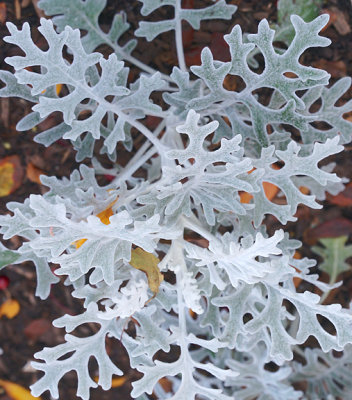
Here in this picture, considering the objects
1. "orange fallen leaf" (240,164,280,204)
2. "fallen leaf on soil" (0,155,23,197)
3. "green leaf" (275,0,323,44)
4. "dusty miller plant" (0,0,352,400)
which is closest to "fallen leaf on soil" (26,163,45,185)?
"fallen leaf on soil" (0,155,23,197)

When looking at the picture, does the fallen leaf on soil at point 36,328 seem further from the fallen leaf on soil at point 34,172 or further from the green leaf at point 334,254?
the green leaf at point 334,254

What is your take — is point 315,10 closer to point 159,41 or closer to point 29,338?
point 159,41

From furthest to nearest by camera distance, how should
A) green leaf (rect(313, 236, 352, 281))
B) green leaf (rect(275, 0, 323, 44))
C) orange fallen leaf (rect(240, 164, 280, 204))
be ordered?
green leaf (rect(313, 236, 352, 281)) < orange fallen leaf (rect(240, 164, 280, 204)) < green leaf (rect(275, 0, 323, 44))

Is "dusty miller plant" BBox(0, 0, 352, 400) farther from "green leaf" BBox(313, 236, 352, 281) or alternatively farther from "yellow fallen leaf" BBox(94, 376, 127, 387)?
"yellow fallen leaf" BBox(94, 376, 127, 387)

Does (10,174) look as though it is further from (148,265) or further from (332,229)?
(332,229)

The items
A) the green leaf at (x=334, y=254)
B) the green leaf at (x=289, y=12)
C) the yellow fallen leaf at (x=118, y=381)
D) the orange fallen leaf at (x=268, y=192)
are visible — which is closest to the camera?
the green leaf at (x=289, y=12)

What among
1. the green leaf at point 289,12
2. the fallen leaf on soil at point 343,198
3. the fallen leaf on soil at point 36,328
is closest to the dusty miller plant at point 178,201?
the green leaf at point 289,12
